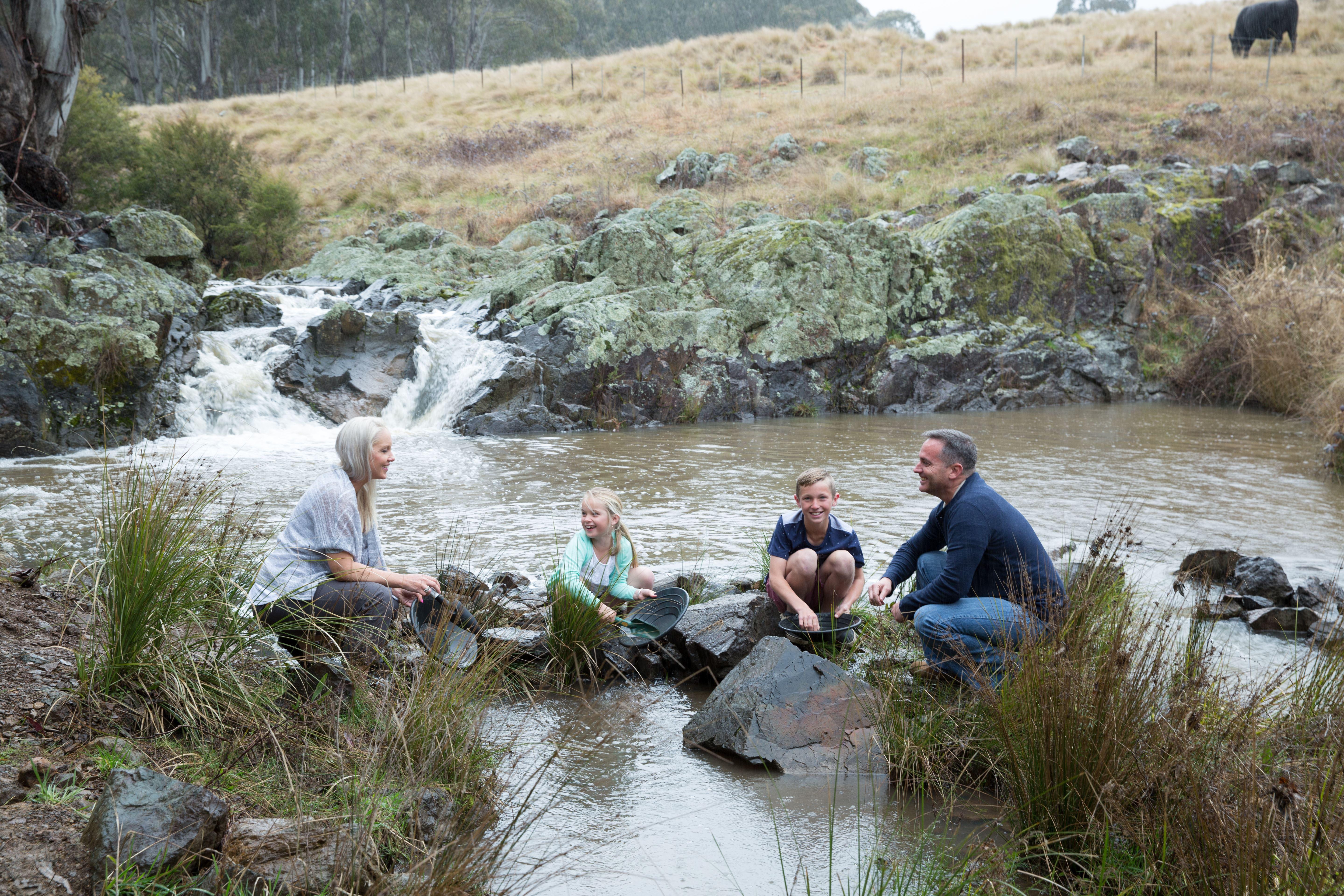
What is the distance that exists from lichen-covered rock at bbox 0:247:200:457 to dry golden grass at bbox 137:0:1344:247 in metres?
10.1

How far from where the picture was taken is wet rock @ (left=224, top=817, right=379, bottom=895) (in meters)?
2.18

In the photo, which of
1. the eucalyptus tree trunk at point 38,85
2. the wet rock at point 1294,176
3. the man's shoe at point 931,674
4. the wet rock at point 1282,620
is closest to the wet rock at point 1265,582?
the wet rock at point 1282,620

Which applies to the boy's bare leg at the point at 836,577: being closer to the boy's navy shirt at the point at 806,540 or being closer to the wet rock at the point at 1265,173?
the boy's navy shirt at the point at 806,540

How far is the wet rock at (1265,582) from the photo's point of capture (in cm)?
520

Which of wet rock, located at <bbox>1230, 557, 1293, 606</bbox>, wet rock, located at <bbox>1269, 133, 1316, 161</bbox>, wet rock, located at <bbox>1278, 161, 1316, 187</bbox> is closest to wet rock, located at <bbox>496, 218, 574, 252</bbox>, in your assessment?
wet rock, located at <bbox>1278, 161, 1316, 187</bbox>

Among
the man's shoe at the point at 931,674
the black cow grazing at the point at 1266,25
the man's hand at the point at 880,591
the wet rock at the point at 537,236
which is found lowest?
the man's shoe at the point at 931,674

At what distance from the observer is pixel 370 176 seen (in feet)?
84.9

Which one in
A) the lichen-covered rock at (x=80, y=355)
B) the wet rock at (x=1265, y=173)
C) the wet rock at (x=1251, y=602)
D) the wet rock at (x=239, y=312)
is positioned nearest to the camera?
the wet rock at (x=1251, y=602)

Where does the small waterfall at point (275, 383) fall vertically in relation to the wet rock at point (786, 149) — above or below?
below

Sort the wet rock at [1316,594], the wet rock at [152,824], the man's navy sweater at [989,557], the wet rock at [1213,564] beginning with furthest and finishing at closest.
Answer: the wet rock at [1213,564]
the wet rock at [1316,594]
the man's navy sweater at [989,557]
the wet rock at [152,824]

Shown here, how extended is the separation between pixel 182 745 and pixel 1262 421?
567 inches

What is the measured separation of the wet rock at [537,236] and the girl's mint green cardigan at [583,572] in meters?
15.0

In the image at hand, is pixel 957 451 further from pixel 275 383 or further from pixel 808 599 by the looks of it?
pixel 275 383

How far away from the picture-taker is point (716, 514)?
310 inches
